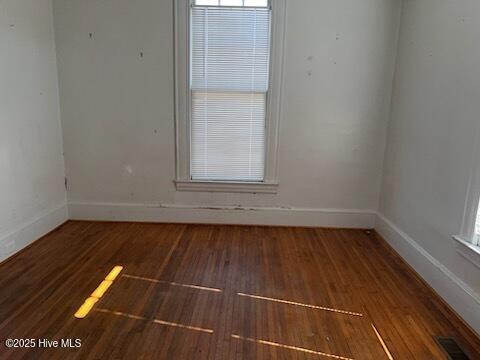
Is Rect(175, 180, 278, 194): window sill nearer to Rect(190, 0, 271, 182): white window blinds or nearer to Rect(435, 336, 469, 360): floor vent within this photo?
Rect(190, 0, 271, 182): white window blinds

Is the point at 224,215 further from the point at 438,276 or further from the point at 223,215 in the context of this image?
the point at 438,276

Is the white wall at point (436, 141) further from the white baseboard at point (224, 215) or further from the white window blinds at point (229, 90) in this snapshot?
the white window blinds at point (229, 90)

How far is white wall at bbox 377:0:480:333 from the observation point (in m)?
2.07

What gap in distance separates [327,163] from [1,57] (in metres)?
2.94

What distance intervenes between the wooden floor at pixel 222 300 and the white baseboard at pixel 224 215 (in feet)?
1.07

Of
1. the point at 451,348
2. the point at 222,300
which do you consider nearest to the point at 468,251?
the point at 451,348

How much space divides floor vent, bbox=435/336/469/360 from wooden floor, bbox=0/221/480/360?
0.04 metres

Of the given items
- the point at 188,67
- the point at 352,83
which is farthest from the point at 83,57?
the point at 352,83

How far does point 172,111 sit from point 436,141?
7.66 ft

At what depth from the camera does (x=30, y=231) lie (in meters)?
2.91

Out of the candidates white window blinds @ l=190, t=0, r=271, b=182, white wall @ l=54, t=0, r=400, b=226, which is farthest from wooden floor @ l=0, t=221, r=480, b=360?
white window blinds @ l=190, t=0, r=271, b=182

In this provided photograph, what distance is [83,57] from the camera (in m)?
3.22

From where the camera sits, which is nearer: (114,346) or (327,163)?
(114,346)

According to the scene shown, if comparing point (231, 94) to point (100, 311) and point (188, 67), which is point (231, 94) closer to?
point (188, 67)
